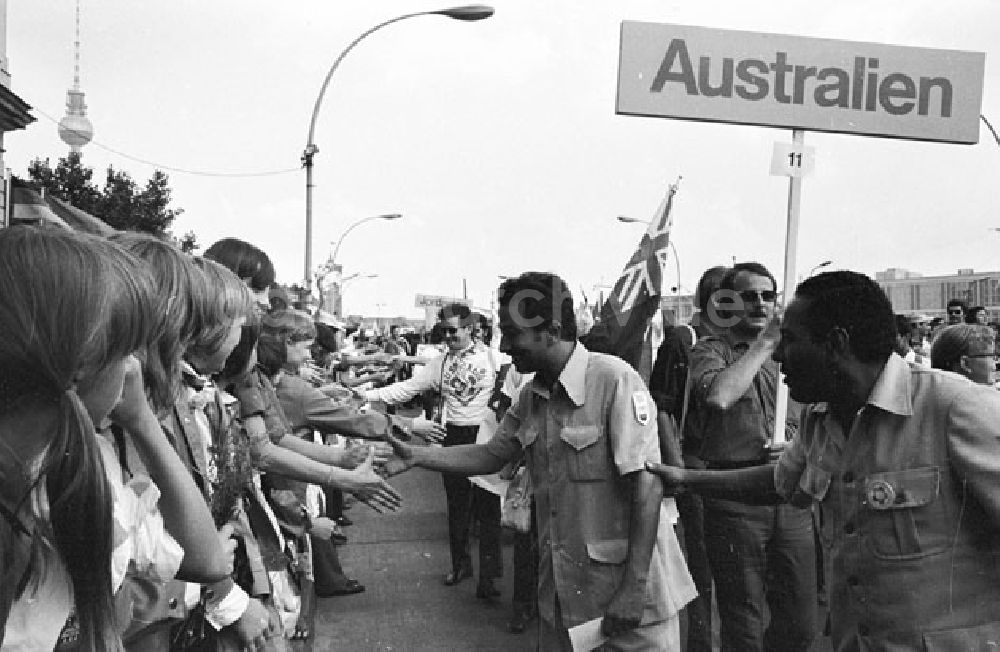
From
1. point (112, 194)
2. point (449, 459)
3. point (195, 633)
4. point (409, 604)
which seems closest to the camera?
point (195, 633)

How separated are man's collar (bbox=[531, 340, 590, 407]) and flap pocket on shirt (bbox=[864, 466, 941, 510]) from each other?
1144 millimetres

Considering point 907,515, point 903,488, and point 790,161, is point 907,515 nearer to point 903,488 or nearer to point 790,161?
point 903,488

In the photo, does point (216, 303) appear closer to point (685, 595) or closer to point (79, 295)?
point (79, 295)

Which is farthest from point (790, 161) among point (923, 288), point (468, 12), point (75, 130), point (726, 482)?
point (923, 288)

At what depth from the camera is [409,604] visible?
21.2 ft

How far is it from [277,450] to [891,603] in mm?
2381

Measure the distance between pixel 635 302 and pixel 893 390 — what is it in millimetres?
3159

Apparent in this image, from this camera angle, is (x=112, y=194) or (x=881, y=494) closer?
(x=881, y=494)

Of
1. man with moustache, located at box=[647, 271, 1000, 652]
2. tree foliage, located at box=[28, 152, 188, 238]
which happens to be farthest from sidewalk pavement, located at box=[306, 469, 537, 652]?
tree foliage, located at box=[28, 152, 188, 238]

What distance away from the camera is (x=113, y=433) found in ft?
6.75

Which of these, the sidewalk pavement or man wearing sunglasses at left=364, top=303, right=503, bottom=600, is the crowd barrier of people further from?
man wearing sunglasses at left=364, top=303, right=503, bottom=600

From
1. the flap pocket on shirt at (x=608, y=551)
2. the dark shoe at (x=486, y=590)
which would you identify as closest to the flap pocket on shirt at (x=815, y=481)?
the flap pocket on shirt at (x=608, y=551)

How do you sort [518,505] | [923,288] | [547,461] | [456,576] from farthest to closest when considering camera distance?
[923,288] → [456,576] → [518,505] → [547,461]

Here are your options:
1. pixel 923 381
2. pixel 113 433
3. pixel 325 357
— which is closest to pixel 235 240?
pixel 113 433
